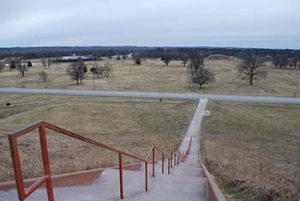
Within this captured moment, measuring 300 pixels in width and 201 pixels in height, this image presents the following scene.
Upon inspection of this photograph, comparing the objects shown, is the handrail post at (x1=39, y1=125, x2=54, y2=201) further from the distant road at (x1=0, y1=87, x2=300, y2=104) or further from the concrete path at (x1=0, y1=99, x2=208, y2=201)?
the distant road at (x1=0, y1=87, x2=300, y2=104)

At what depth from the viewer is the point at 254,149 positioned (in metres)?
20.7

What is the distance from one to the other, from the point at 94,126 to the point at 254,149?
13.8m

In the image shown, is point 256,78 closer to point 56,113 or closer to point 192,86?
point 192,86

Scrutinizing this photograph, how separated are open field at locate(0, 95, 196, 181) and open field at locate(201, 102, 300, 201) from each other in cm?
301

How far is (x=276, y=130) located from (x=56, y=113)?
802 inches

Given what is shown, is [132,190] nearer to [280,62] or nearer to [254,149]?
[254,149]

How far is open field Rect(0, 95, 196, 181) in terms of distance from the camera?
13273 millimetres

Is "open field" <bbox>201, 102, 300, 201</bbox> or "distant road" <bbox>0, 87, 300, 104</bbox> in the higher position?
"open field" <bbox>201, 102, 300, 201</bbox>

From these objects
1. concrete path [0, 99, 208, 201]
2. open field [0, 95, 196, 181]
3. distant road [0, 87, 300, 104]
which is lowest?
distant road [0, 87, 300, 104]

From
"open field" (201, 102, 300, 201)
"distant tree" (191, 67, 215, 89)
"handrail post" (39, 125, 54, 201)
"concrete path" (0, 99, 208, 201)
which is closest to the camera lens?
"handrail post" (39, 125, 54, 201)

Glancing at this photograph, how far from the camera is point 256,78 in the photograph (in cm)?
6538

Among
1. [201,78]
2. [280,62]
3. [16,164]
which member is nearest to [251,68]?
[201,78]

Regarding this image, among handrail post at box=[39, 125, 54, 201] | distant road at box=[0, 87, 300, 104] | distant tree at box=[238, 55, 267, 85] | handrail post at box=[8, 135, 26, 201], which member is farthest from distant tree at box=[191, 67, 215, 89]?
handrail post at box=[8, 135, 26, 201]

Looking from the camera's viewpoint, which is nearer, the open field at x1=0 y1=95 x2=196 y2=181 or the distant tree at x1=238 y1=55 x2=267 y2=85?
the open field at x1=0 y1=95 x2=196 y2=181
